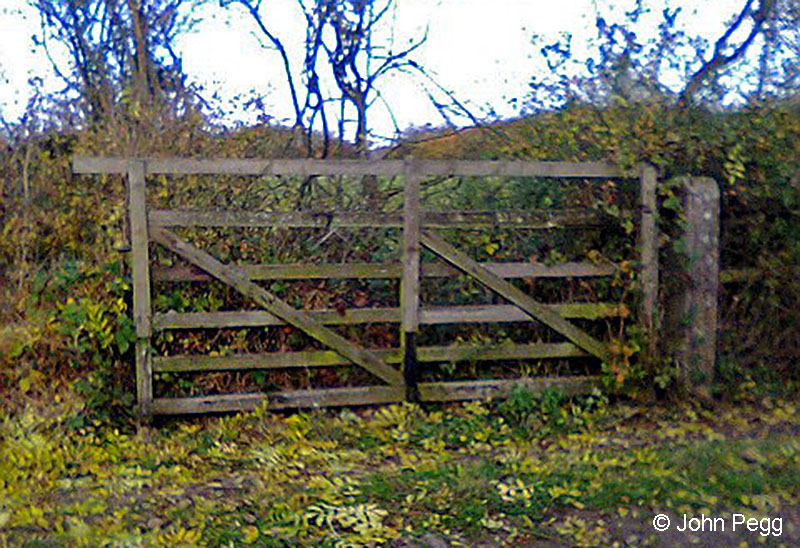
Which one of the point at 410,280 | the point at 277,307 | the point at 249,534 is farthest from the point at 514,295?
the point at 249,534

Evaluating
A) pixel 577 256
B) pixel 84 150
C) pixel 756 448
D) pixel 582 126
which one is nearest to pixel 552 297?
pixel 577 256

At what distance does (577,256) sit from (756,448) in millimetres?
2176

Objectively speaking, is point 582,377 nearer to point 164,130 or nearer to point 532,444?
point 532,444

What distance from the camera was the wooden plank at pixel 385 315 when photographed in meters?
6.70

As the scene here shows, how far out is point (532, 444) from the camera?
21.0ft

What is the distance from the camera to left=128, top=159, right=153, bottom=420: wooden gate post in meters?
6.46

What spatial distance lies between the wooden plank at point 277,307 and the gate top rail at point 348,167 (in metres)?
0.53

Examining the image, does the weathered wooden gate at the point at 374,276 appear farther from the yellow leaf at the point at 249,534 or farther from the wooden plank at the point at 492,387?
the yellow leaf at the point at 249,534

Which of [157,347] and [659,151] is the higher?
[659,151]

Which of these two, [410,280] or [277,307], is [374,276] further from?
[277,307]

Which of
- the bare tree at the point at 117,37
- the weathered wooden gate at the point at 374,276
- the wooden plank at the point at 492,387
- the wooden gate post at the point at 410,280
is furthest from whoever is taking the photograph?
the bare tree at the point at 117,37

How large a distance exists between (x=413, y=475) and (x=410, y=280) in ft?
5.83

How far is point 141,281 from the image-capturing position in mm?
6570

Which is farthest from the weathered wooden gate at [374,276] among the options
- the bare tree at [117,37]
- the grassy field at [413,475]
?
the bare tree at [117,37]
